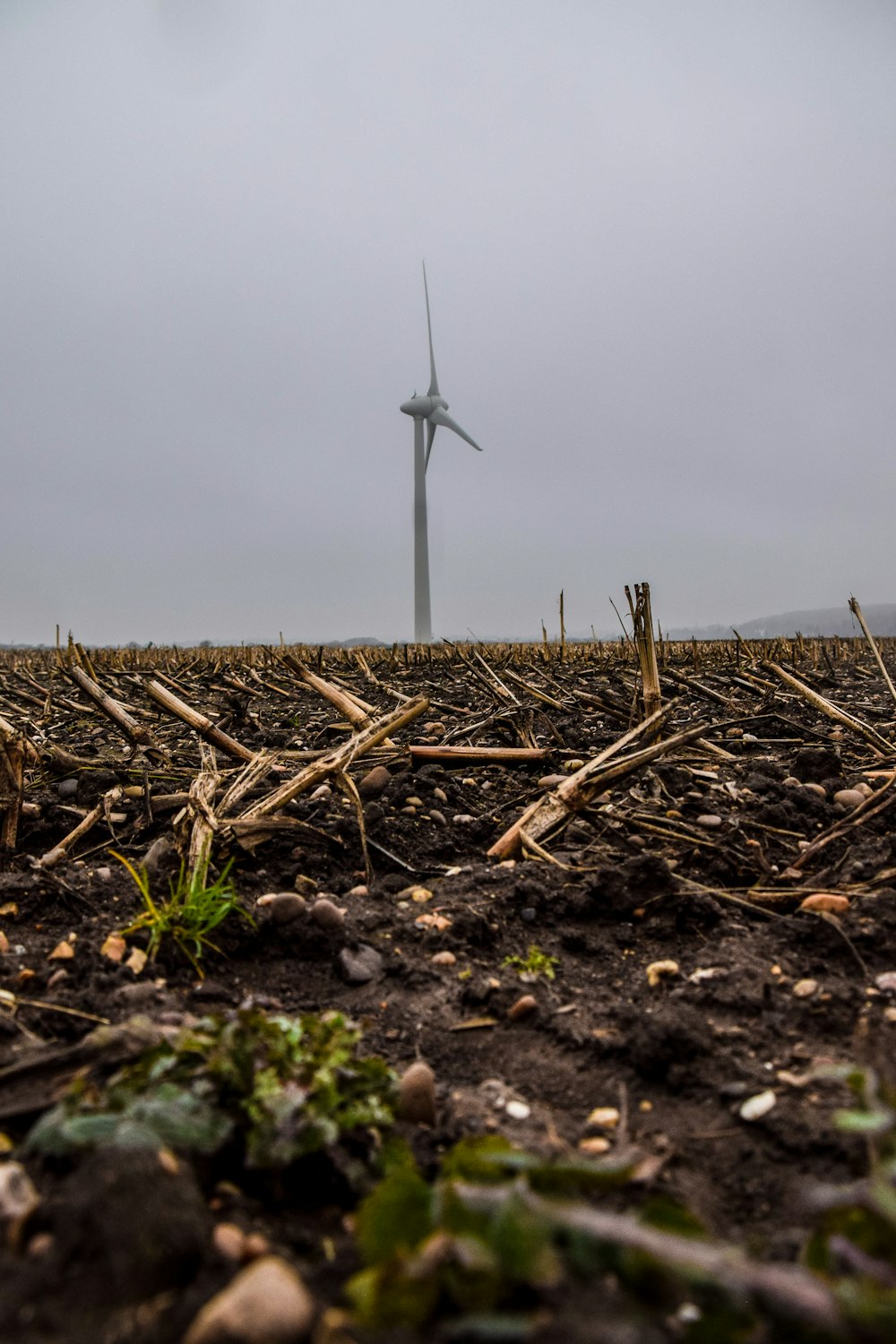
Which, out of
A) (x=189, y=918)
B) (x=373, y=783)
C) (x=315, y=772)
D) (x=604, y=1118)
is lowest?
(x=604, y=1118)

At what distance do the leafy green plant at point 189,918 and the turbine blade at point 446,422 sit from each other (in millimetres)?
34056

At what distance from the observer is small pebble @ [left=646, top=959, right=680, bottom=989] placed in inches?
81.5

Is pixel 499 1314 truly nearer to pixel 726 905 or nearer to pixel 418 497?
pixel 726 905

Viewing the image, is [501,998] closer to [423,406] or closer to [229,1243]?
[229,1243]

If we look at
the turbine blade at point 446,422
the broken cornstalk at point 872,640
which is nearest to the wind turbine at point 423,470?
the turbine blade at point 446,422

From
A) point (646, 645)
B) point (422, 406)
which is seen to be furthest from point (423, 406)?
point (646, 645)

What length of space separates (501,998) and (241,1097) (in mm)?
890

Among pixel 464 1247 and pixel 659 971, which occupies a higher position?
pixel 464 1247

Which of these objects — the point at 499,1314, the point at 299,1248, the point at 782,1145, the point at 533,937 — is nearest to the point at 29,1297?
the point at 299,1248

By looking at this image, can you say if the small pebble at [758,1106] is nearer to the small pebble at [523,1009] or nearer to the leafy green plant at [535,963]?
the small pebble at [523,1009]

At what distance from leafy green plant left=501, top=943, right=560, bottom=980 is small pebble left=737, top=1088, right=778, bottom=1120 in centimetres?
69

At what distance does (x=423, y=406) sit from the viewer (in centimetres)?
4119

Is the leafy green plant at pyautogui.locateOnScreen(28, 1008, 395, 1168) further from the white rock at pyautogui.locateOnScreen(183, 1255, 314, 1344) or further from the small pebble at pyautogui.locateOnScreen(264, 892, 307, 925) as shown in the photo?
the small pebble at pyautogui.locateOnScreen(264, 892, 307, 925)

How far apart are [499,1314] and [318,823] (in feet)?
8.31
